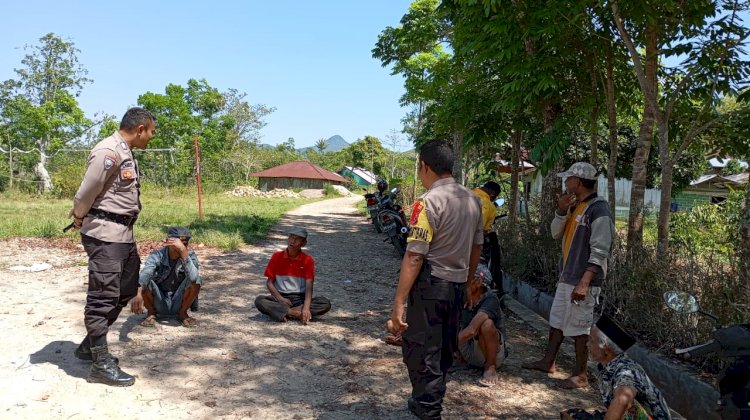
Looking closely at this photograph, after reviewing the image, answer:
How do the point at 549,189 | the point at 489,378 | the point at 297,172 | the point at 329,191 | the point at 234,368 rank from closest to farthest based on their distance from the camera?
the point at 489,378
the point at 234,368
the point at 549,189
the point at 329,191
the point at 297,172

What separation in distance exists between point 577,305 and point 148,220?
1279 cm

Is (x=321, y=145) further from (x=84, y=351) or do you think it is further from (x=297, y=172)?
(x=84, y=351)

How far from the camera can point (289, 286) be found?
5.83 m

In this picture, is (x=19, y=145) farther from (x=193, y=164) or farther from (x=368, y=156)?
(x=368, y=156)

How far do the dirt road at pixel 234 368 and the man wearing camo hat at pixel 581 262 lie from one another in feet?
1.43

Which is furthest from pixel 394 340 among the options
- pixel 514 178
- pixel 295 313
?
pixel 514 178

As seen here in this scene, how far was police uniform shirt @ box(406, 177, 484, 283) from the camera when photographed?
9.91ft

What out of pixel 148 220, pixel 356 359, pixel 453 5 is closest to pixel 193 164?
pixel 148 220

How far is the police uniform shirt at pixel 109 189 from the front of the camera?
3791 millimetres

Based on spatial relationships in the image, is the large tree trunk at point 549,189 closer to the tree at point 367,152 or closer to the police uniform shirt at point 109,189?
the police uniform shirt at point 109,189

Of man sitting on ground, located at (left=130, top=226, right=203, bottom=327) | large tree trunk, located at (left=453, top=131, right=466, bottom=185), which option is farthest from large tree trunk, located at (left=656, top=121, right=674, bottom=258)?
large tree trunk, located at (left=453, top=131, right=466, bottom=185)

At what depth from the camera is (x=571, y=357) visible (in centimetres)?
511

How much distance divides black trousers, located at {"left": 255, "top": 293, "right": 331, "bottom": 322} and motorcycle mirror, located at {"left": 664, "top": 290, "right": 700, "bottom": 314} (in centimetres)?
396

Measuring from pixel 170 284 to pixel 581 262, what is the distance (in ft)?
12.9
